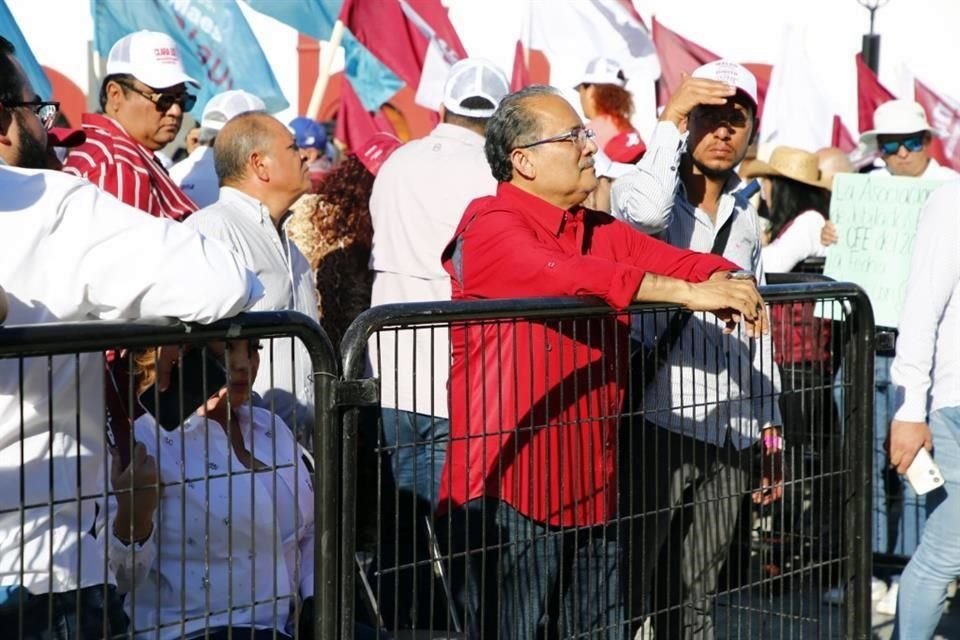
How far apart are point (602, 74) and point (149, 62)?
7.90ft

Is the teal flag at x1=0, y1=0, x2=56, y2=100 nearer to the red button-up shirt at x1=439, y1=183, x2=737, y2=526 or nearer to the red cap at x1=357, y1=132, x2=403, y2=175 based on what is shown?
the red cap at x1=357, y1=132, x2=403, y2=175

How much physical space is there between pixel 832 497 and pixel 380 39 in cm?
463

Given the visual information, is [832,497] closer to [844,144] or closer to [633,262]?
[633,262]

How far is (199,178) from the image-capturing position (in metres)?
7.29

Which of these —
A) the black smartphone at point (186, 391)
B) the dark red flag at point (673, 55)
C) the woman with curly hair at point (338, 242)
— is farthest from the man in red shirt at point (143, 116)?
the dark red flag at point (673, 55)

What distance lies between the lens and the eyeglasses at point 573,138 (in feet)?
13.2

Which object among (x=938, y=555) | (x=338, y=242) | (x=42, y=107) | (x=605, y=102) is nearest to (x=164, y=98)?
(x=338, y=242)

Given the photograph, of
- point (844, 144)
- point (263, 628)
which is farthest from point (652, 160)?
point (844, 144)

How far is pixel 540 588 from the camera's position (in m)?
3.83

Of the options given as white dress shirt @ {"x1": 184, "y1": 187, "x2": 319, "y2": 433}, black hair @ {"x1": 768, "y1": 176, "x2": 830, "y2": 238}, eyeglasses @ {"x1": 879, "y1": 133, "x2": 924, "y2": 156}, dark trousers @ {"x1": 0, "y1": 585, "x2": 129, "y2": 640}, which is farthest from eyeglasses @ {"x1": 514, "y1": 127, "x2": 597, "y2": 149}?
eyeglasses @ {"x1": 879, "y1": 133, "x2": 924, "y2": 156}

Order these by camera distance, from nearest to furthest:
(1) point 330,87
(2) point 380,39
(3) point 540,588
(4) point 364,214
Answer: (3) point 540,588, (4) point 364,214, (2) point 380,39, (1) point 330,87

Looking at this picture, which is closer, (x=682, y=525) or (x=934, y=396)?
(x=682, y=525)

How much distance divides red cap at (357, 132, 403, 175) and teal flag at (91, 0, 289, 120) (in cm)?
102

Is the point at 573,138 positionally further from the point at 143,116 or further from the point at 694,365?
the point at 143,116
